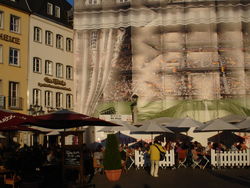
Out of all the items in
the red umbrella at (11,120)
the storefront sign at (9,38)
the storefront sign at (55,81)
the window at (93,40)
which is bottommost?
the red umbrella at (11,120)

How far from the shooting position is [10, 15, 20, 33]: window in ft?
105

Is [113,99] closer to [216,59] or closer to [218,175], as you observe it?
[216,59]

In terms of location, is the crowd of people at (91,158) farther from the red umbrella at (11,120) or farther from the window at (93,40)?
the window at (93,40)

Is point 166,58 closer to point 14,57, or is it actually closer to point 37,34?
point 37,34

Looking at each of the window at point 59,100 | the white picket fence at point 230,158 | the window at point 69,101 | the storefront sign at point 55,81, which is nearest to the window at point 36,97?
the storefront sign at point 55,81

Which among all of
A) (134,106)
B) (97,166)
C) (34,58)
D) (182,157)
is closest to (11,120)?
(97,166)

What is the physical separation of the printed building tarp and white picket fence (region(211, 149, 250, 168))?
12.9 metres

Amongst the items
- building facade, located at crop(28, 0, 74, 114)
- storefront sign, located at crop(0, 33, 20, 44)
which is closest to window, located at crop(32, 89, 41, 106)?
building facade, located at crop(28, 0, 74, 114)

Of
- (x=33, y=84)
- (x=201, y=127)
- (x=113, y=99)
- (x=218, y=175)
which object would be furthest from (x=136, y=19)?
(x=218, y=175)

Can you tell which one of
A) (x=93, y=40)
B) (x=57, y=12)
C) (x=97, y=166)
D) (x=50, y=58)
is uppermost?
(x=57, y=12)

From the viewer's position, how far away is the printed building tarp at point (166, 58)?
32.7 metres

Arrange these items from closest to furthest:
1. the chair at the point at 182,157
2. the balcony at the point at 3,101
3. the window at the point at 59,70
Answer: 1. the chair at the point at 182,157
2. the balcony at the point at 3,101
3. the window at the point at 59,70

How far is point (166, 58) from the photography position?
33250mm

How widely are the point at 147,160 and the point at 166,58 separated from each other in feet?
48.4
